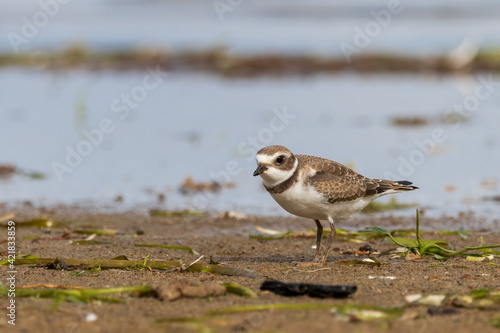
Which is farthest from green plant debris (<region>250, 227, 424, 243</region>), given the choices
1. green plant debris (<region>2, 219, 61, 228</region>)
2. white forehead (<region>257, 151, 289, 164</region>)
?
green plant debris (<region>2, 219, 61, 228</region>)

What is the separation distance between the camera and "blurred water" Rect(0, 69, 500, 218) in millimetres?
10961

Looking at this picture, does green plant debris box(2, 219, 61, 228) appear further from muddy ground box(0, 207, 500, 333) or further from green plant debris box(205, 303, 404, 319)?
green plant debris box(205, 303, 404, 319)

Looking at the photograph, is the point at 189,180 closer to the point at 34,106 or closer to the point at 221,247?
the point at 221,247

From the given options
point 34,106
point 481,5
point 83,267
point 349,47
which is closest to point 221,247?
point 83,267

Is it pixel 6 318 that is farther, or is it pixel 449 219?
pixel 449 219

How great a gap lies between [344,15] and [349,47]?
1009 cm

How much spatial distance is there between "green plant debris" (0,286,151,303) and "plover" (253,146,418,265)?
188 centimetres

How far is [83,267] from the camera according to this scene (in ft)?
21.9

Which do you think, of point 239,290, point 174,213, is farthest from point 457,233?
point 239,290

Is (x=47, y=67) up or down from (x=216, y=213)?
up

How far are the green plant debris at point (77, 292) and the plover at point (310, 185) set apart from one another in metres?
1.88

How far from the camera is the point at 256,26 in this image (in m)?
32.8

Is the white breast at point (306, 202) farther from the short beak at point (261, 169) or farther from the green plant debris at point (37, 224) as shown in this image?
the green plant debris at point (37, 224)

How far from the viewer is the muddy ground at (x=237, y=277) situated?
15.8 ft
